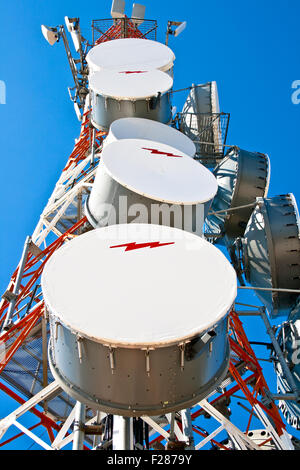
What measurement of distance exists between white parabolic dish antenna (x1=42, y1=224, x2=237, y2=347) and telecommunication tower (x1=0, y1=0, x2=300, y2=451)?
2 cm

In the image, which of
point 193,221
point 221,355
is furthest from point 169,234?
point 221,355

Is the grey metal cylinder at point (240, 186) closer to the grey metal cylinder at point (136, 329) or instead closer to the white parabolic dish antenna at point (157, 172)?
the white parabolic dish antenna at point (157, 172)

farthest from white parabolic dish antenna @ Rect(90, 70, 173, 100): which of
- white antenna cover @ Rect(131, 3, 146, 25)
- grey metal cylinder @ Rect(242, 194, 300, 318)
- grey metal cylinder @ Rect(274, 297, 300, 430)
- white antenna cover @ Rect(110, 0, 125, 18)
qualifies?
white antenna cover @ Rect(131, 3, 146, 25)

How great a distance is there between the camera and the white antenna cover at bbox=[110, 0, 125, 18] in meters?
19.1

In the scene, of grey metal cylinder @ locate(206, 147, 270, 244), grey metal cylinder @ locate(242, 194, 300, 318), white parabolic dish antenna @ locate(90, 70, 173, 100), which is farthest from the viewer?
grey metal cylinder @ locate(206, 147, 270, 244)

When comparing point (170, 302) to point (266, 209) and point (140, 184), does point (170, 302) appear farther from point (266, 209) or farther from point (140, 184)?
point (266, 209)

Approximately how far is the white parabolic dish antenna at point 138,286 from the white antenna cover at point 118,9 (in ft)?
54.7

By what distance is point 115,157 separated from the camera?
8008 millimetres

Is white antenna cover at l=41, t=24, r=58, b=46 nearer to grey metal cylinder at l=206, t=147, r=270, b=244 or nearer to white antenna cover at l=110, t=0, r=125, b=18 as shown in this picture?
white antenna cover at l=110, t=0, r=125, b=18

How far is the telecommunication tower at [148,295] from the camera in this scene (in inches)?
180

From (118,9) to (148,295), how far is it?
18.7 m

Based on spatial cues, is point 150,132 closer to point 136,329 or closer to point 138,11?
point 136,329

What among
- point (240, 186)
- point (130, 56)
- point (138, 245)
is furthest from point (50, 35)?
point (138, 245)

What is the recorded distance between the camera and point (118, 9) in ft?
63.1
